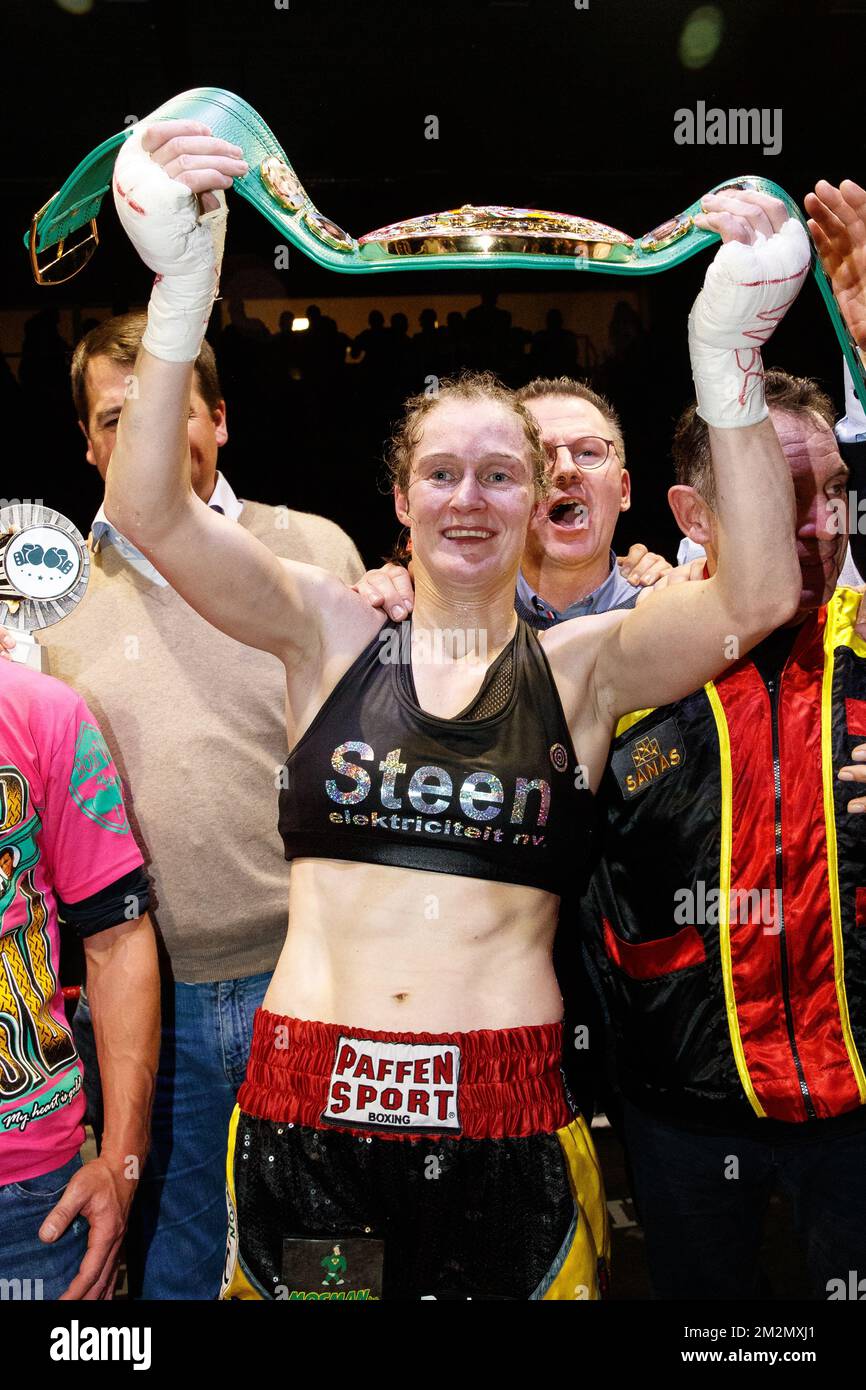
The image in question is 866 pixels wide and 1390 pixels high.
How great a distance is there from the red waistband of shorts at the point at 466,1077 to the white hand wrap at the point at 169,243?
31.9 inches

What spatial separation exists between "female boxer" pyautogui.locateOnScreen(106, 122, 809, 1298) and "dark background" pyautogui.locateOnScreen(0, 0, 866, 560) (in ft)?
6.25

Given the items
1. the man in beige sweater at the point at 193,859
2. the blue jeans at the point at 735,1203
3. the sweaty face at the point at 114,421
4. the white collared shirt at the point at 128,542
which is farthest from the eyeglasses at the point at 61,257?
the blue jeans at the point at 735,1203

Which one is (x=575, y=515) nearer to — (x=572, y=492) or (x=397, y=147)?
(x=572, y=492)

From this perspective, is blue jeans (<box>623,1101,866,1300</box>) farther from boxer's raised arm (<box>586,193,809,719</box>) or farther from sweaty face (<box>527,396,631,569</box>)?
sweaty face (<box>527,396,631,569</box>)

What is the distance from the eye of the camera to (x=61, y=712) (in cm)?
Answer: 158

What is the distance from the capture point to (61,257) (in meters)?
Answer: 1.67

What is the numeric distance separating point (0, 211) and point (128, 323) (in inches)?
96.0

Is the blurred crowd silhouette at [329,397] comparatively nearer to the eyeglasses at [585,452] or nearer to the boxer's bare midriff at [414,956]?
the eyeglasses at [585,452]

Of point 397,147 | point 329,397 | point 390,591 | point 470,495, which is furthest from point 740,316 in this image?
point 397,147

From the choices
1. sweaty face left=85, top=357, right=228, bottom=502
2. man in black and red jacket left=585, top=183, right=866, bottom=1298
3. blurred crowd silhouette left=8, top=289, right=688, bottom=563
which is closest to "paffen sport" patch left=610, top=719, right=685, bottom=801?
man in black and red jacket left=585, top=183, right=866, bottom=1298

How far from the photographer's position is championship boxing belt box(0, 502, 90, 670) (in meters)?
1.65

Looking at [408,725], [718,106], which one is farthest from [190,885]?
[718,106]

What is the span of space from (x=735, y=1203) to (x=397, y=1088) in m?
0.55
